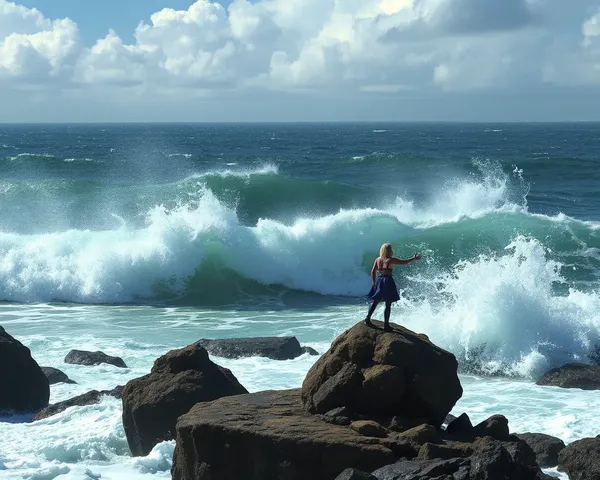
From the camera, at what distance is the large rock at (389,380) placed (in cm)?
875

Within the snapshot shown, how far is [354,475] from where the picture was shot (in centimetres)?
740

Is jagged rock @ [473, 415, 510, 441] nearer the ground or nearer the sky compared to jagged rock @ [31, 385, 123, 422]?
nearer the sky

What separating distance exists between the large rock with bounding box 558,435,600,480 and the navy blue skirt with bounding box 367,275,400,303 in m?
2.21

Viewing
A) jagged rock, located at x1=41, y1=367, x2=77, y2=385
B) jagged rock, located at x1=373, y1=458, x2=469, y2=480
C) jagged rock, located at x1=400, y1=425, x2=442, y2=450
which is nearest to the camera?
jagged rock, located at x1=373, y1=458, x2=469, y2=480

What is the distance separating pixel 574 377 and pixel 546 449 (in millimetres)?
3705

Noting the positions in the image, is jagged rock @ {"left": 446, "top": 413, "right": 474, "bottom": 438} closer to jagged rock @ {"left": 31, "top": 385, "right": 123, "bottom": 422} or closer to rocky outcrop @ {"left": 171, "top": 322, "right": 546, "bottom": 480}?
rocky outcrop @ {"left": 171, "top": 322, "right": 546, "bottom": 480}

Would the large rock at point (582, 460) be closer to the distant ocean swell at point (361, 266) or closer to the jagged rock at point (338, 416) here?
the jagged rock at point (338, 416)

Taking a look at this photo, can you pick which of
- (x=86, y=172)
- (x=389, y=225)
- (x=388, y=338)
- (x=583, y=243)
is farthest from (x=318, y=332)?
(x=86, y=172)

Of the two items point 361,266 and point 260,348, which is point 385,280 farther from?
point 361,266

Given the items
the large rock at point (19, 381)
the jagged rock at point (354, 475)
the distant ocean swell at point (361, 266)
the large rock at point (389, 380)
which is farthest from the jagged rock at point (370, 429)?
the distant ocean swell at point (361, 266)

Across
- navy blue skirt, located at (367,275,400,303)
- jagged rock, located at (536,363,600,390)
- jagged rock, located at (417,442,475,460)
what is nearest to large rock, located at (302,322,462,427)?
jagged rock, located at (417,442,475,460)

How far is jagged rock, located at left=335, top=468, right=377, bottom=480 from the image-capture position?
739 centimetres

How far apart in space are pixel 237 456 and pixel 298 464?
57cm

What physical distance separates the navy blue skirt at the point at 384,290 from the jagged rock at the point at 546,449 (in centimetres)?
201
